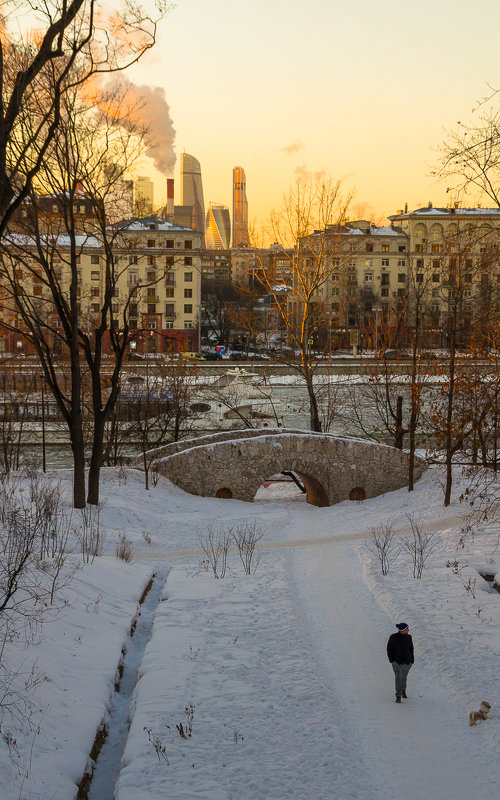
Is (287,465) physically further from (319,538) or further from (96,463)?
(96,463)

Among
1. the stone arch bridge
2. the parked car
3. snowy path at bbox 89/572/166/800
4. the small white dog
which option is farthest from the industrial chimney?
the small white dog

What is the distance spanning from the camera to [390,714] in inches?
369

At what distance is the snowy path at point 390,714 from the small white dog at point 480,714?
128 mm

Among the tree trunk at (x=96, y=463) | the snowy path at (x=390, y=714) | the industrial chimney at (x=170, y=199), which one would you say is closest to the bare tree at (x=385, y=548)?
the snowy path at (x=390, y=714)

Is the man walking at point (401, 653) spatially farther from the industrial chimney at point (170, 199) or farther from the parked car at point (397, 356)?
the industrial chimney at point (170, 199)

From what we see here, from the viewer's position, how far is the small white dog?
9078 mm

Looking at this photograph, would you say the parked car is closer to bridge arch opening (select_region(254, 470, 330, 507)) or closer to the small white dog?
bridge arch opening (select_region(254, 470, 330, 507))

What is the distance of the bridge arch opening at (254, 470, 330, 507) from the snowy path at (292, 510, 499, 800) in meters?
11.7

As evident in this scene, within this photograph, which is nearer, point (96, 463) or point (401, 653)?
point (401, 653)

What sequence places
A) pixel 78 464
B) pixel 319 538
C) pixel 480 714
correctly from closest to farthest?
pixel 480 714 → pixel 78 464 → pixel 319 538

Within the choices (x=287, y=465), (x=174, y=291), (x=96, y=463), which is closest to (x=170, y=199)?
(x=174, y=291)

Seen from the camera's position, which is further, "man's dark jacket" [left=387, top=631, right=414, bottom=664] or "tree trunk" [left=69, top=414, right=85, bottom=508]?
"tree trunk" [left=69, top=414, right=85, bottom=508]

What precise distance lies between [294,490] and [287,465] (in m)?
8.80

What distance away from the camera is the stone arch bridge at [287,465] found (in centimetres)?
2466
